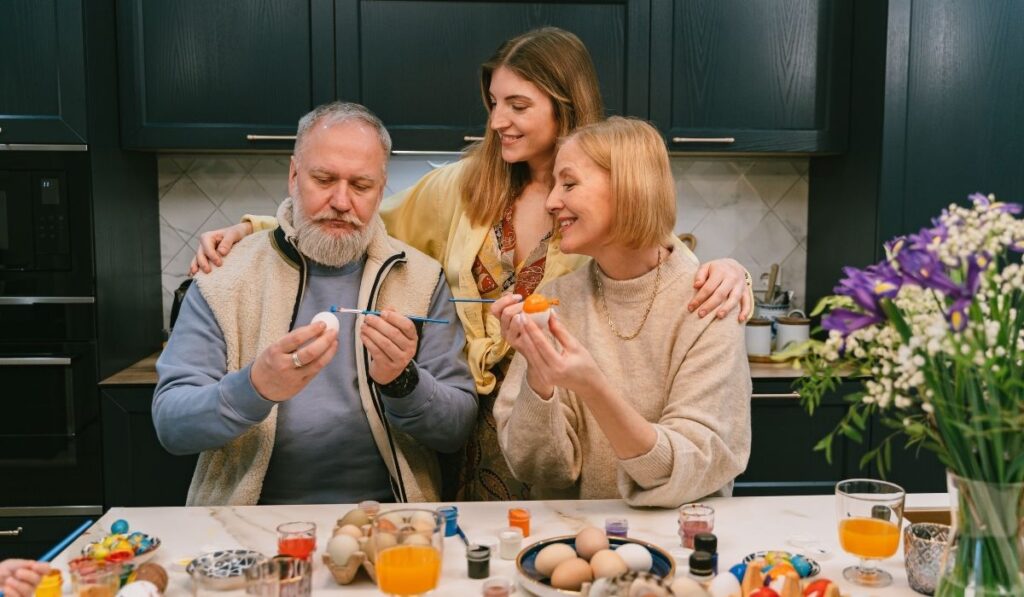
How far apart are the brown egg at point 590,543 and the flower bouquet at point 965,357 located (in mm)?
413

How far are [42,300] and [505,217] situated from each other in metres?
1.65

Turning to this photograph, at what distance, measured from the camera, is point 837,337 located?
1.10 metres

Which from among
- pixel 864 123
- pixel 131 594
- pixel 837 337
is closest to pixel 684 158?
pixel 864 123

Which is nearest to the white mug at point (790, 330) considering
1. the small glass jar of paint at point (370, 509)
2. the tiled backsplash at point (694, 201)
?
the tiled backsplash at point (694, 201)

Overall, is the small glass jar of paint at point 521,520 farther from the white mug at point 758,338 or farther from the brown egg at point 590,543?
the white mug at point 758,338

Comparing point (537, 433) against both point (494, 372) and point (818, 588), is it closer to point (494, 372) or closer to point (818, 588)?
point (494, 372)

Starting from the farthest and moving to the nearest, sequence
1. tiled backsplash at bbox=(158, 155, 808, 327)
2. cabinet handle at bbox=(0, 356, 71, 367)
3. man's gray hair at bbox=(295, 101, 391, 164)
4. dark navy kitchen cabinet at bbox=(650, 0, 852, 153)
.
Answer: tiled backsplash at bbox=(158, 155, 808, 327)
dark navy kitchen cabinet at bbox=(650, 0, 852, 153)
cabinet handle at bbox=(0, 356, 71, 367)
man's gray hair at bbox=(295, 101, 391, 164)

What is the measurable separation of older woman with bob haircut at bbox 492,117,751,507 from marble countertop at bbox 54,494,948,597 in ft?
0.26

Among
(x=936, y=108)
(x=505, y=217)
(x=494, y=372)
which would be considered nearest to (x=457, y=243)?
(x=505, y=217)

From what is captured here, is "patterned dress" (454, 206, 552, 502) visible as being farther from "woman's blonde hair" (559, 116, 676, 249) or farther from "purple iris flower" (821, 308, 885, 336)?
"purple iris flower" (821, 308, 885, 336)

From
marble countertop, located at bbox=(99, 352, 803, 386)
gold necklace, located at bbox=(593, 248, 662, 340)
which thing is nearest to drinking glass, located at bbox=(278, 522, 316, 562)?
gold necklace, located at bbox=(593, 248, 662, 340)

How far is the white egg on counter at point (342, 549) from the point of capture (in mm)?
1326

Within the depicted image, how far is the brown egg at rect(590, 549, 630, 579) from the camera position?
127 centimetres

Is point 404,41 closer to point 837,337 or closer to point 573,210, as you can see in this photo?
point 573,210
